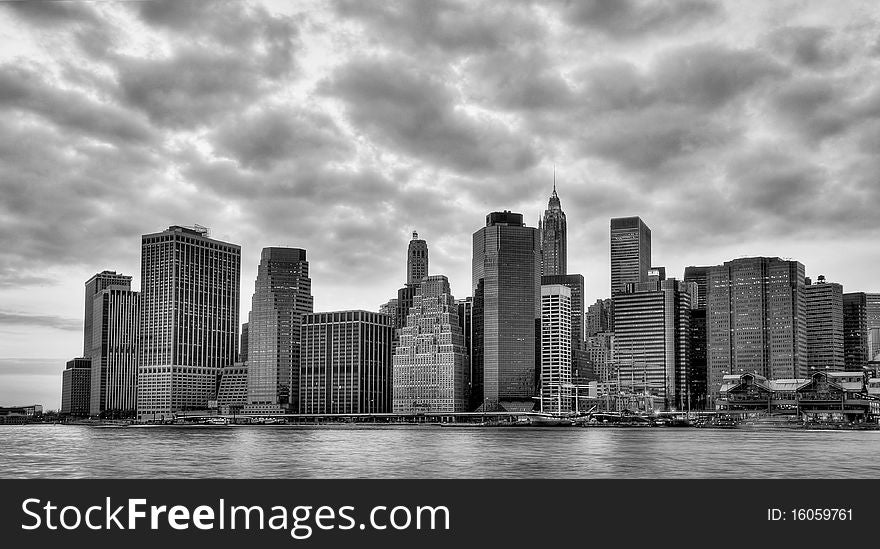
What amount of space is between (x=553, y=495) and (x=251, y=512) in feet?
27.1

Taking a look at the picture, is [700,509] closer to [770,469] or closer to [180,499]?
[180,499]

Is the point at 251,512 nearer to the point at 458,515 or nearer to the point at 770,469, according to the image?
the point at 458,515

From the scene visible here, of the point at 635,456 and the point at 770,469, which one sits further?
the point at 635,456

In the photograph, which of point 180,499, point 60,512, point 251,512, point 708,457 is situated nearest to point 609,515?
point 251,512

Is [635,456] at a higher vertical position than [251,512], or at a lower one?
lower

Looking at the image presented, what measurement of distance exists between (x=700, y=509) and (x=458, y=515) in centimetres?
612

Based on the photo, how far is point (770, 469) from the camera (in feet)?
243

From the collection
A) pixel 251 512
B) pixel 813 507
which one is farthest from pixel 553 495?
pixel 251 512

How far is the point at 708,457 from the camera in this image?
93.9m

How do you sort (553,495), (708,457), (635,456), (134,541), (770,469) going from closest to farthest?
(134,541) < (553,495) < (770,469) < (708,457) < (635,456)

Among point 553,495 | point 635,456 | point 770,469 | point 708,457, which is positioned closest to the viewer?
point 553,495

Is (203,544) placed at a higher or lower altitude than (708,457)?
higher

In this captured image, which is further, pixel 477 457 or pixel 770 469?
pixel 477 457

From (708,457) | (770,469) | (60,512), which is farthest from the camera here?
(708,457)
